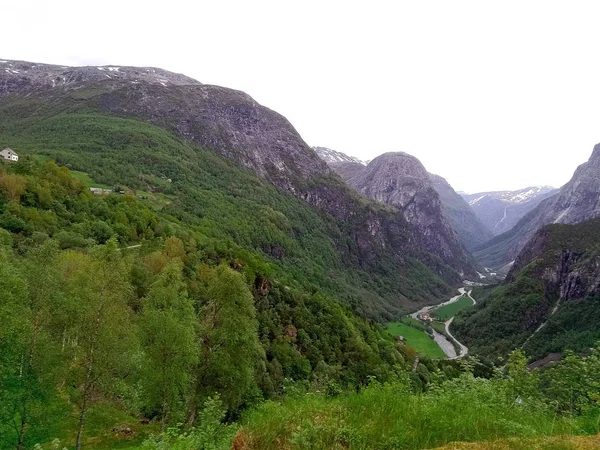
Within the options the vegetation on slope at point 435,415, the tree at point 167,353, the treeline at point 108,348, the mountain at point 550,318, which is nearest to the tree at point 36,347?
the treeline at point 108,348

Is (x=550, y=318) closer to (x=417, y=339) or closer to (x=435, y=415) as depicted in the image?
(x=417, y=339)

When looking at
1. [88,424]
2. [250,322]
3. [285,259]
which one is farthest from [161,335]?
[285,259]

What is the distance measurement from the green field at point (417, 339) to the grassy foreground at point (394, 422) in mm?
150674

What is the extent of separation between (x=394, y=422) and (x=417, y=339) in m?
174

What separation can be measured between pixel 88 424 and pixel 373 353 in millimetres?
62022

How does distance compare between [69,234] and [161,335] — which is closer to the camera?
[161,335]

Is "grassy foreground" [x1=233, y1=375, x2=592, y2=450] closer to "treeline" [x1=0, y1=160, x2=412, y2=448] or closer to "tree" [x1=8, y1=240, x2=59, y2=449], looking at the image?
"treeline" [x1=0, y1=160, x2=412, y2=448]

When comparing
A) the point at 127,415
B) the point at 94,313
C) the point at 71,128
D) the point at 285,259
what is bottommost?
the point at 285,259

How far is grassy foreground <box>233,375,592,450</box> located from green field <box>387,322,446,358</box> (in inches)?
5932

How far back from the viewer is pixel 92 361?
21.2 m

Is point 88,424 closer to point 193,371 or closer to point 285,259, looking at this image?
point 193,371

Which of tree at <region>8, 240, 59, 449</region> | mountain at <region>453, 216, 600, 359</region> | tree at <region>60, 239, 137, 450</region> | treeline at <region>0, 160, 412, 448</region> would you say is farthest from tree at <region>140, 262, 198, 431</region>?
mountain at <region>453, 216, 600, 359</region>

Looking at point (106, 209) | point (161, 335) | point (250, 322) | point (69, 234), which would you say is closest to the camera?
point (161, 335)

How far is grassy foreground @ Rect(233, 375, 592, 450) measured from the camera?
8.07 metres
